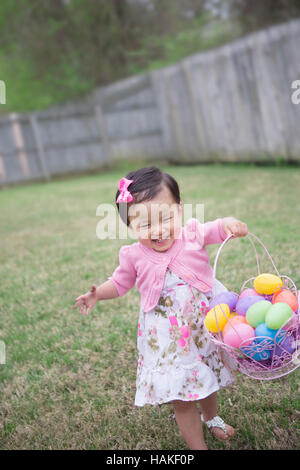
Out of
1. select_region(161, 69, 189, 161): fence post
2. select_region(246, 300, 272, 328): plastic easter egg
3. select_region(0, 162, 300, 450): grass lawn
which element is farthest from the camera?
select_region(161, 69, 189, 161): fence post

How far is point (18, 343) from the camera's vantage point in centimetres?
282

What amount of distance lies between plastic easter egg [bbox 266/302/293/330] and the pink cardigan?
325 millimetres

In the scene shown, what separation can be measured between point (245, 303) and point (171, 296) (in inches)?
10.8

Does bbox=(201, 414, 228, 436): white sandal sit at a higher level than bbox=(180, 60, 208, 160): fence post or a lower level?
lower

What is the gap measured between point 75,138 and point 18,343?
33.8 ft

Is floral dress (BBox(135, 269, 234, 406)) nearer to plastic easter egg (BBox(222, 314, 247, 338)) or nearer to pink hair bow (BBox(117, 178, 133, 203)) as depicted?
plastic easter egg (BBox(222, 314, 247, 338))

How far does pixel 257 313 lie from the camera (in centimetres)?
161

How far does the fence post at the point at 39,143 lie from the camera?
12.1m

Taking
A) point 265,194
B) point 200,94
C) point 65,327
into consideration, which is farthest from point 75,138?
point 65,327

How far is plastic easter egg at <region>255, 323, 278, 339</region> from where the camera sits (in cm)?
155

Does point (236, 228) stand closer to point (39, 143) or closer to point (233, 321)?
point (233, 321)

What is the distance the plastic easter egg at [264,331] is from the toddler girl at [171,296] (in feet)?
0.89

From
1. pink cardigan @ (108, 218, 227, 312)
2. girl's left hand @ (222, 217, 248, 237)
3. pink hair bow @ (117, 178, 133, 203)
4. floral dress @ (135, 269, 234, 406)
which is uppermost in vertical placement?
pink hair bow @ (117, 178, 133, 203)

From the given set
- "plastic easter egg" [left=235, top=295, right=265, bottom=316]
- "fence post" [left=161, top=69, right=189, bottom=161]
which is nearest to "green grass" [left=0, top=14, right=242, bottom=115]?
"fence post" [left=161, top=69, right=189, bottom=161]
